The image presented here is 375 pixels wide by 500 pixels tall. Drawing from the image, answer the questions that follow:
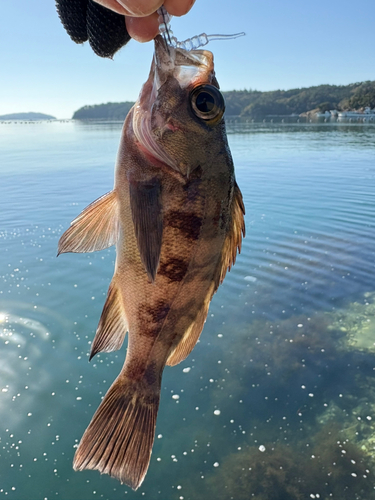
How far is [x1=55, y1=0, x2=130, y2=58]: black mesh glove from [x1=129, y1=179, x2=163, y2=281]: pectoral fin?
0.81 meters

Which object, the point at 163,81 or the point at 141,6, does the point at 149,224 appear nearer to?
the point at 163,81

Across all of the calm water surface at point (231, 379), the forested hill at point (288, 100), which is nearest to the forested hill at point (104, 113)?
the forested hill at point (288, 100)

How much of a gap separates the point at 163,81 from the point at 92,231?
87 centimetres

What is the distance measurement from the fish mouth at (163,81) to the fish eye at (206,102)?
4 cm

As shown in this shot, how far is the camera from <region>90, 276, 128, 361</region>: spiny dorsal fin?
2.13 meters

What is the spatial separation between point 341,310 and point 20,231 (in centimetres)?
1008

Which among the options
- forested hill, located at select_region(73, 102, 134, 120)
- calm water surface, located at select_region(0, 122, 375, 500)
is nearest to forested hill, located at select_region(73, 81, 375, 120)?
forested hill, located at select_region(73, 102, 134, 120)

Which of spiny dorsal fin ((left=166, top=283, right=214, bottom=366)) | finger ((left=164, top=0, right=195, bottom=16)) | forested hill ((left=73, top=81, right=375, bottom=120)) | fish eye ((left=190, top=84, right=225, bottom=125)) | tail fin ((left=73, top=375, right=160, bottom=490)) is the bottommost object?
tail fin ((left=73, top=375, right=160, bottom=490))

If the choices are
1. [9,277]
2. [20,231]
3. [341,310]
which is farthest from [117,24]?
[20,231]

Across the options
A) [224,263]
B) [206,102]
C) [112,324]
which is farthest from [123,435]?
[206,102]

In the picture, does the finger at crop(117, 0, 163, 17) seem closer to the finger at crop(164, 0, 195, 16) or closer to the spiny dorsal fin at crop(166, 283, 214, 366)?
the finger at crop(164, 0, 195, 16)

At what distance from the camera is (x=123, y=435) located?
2061mm

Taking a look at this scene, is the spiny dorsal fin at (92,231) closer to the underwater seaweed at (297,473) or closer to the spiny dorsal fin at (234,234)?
the spiny dorsal fin at (234,234)

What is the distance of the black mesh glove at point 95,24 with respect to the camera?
75.7 inches
